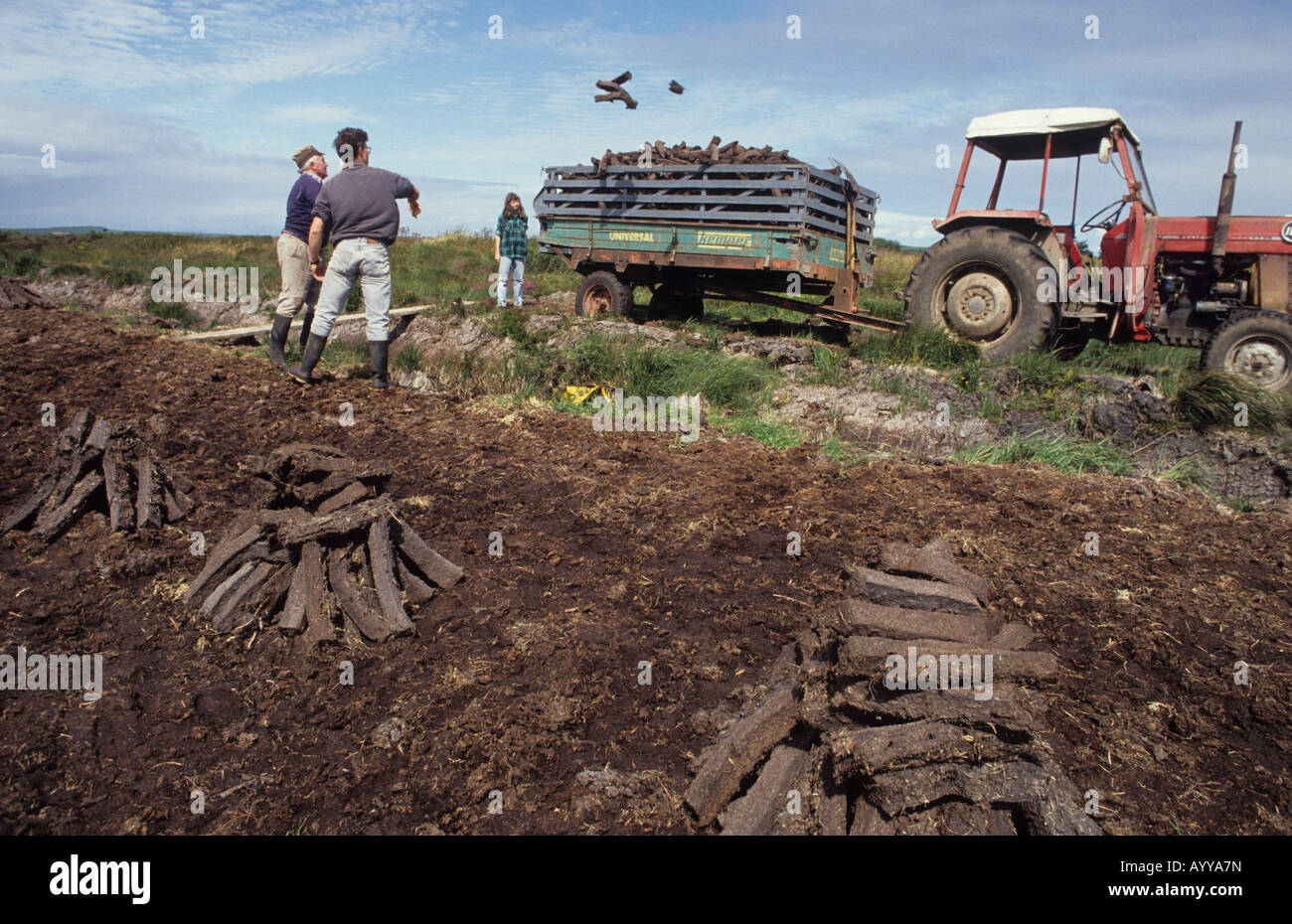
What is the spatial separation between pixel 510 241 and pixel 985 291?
675 centimetres

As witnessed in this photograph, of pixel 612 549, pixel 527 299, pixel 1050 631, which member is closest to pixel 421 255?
pixel 527 299

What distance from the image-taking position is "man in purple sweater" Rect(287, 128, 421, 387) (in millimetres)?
6973

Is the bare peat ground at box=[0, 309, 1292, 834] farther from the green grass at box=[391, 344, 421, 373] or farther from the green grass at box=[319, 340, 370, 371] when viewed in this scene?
the green grass at box=[391, 344, 421, 373]

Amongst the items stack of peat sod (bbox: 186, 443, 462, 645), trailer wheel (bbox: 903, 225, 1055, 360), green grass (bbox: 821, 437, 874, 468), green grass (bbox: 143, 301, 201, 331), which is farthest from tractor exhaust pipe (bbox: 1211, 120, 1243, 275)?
green grass (bbox: 143, 301, 201, 331)

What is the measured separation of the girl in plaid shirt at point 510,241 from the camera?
38.3ft

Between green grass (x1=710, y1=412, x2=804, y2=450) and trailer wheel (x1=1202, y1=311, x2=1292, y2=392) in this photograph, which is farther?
trailer wheel (x1=1202, y1=311, x2=1292, y2=392)

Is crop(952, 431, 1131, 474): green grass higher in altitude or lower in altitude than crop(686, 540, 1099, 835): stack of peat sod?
higher

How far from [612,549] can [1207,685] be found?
2.82m

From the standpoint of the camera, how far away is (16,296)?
36.6ft

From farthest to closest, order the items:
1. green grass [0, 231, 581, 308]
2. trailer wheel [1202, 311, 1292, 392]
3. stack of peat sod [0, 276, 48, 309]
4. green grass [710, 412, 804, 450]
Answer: green grass [0, 231, 581, 308] < stack of peat sod [0, 276, 48, 309] < trailer wheel [1202, 311, 1292, 392] < green grass [710, 412, 804, 450]

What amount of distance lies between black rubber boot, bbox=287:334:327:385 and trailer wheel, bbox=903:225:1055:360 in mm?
6184

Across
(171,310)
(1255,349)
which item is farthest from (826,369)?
(171,310)

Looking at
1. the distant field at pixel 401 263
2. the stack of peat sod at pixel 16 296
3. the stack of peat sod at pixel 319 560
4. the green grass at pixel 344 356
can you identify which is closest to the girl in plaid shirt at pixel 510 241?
the distant field at pixel 401 263

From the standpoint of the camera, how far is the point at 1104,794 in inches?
106
